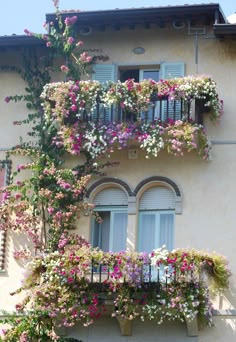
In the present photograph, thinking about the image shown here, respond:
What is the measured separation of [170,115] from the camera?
78.6 feet

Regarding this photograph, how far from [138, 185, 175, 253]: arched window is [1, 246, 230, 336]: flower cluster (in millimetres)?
1491

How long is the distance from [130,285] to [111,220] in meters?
2.78

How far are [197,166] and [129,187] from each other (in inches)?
67.8

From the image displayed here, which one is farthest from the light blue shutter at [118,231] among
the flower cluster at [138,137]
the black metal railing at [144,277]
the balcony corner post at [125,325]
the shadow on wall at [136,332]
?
the balcony corner post at [125,325]

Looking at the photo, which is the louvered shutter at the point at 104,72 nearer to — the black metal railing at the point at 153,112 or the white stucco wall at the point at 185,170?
the white stucco wall at the point at 185,170

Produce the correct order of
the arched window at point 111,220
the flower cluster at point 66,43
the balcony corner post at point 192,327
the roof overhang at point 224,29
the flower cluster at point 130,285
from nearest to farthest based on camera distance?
the flower cluster at point 130,285, the balcony corner post at point 192,327, the arched window at point 111,220, the roof overhang at point 224,29, the flower cluster at point 66,43

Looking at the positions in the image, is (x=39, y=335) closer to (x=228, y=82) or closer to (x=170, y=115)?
(x=170, y=115)

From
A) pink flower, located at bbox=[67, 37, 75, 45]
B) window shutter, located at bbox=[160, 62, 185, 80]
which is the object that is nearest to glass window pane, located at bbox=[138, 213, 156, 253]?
window shutter, located at bbox=[160, 62, 185, 80]

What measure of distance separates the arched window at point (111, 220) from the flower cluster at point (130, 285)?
1.70 metres

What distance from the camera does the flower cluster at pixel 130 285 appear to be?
21.3 metres

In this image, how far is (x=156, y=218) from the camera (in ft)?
77.5

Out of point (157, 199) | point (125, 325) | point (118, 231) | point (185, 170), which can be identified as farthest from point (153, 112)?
point (125, 325)

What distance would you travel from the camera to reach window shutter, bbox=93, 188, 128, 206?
23906 mm

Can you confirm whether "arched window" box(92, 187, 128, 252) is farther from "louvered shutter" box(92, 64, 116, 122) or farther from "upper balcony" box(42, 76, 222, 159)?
"louvered shutter" box(92, 64, 116, 122)
